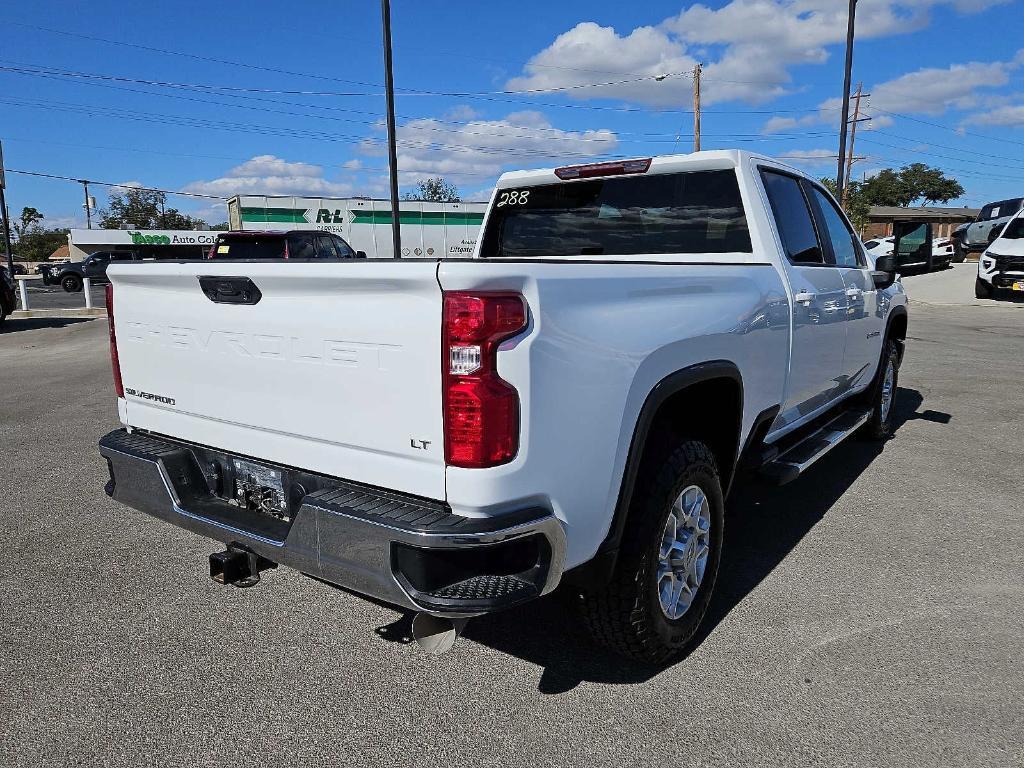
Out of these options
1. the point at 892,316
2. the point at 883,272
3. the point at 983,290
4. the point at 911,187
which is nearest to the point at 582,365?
the point at 883,272

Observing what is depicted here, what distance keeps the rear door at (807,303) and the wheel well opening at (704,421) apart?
0.71 metres

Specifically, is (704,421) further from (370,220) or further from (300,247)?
(370,220)

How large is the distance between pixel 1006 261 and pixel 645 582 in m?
20.0

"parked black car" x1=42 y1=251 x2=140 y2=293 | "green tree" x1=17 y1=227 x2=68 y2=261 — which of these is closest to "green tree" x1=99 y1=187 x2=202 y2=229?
"green tree" x1=17 y1=227 x2=68 y2=261

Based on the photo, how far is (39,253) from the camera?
101125 millimetres

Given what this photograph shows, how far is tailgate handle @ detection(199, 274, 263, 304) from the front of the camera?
99.6 inches

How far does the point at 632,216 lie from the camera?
13.5 feet

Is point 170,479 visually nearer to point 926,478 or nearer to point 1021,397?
point 926,478

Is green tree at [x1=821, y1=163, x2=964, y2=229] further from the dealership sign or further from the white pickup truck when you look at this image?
the white pickup truck

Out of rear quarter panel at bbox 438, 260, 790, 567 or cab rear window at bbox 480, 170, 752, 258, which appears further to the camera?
cab rear window at bbox 480, 170, 752, 258

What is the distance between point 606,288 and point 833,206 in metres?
3.25

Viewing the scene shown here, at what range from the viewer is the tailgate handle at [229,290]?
2.53m

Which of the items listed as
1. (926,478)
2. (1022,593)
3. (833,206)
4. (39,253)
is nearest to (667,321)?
(1022,593)

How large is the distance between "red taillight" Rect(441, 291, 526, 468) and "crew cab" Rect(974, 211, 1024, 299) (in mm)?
20395
